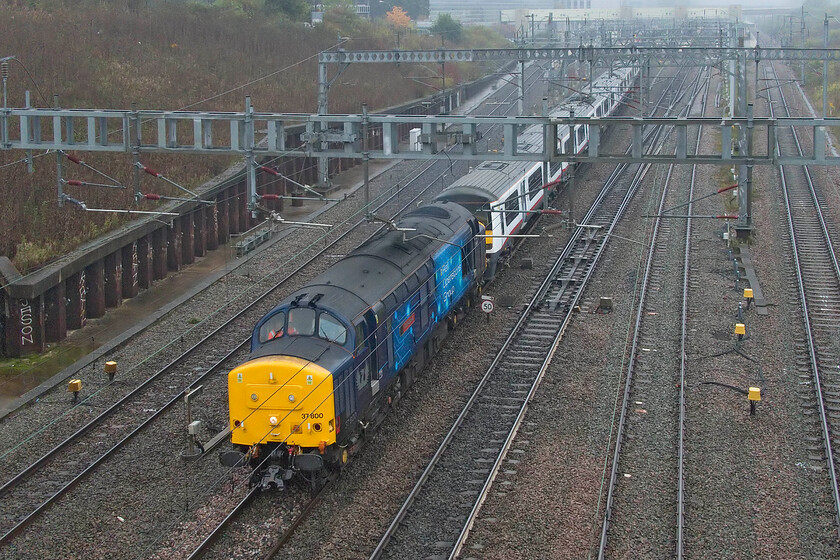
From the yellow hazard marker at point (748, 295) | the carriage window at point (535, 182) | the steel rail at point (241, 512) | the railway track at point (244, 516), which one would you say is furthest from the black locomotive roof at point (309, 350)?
the carriage window at point (535, 182)

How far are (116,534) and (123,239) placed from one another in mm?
13240

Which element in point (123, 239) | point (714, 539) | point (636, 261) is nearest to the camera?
point (714, 539)

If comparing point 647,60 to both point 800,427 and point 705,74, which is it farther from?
point 705,74

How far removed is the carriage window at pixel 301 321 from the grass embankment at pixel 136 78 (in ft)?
34.3

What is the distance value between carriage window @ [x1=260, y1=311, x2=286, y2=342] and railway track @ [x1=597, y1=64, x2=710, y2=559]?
5.66 meters

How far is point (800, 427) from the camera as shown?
57.4ft

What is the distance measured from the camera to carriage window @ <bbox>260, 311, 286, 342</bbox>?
15.7m

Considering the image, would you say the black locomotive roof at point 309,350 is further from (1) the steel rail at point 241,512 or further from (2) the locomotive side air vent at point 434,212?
(2) the locomotive side air vent at point 434,212

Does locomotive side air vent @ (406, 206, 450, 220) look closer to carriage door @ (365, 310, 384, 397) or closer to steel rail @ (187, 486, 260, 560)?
carriage door @ (365, 310, 384, 397)

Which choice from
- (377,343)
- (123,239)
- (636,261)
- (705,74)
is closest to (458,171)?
(636,261)

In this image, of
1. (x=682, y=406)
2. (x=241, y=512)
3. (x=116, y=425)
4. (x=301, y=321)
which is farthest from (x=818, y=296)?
(x=116, y=425)

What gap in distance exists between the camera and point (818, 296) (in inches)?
991

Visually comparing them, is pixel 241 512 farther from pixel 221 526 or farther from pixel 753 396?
pixel 753 396

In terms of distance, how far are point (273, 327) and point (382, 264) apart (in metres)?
3.23
